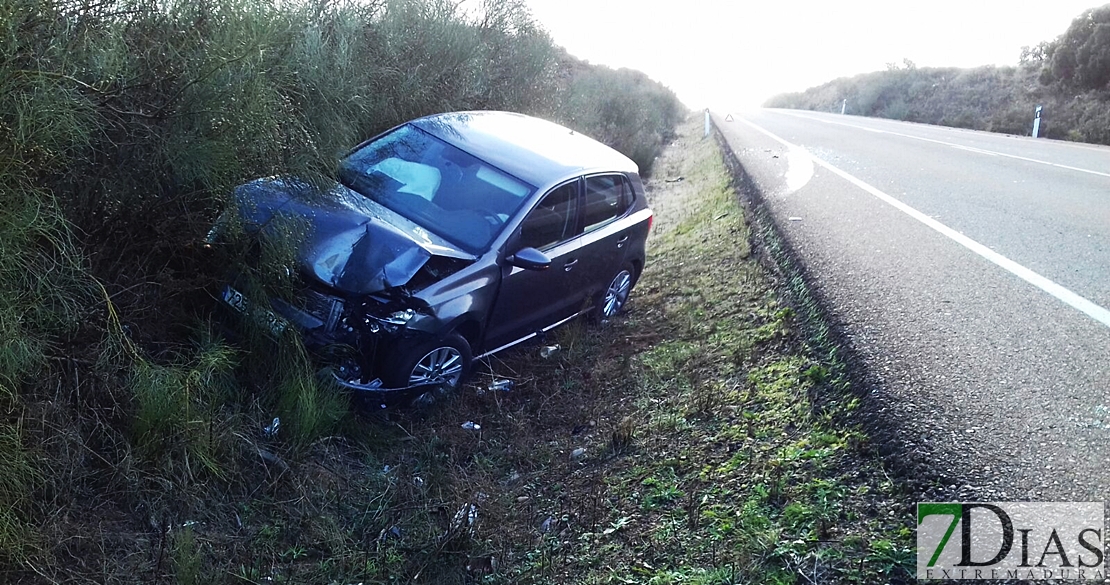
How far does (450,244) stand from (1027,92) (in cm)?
2745

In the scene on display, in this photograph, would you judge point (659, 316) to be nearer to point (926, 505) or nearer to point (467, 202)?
point (467, 202)

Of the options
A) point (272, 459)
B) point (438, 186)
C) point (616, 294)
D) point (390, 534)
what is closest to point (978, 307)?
point (616, 294)

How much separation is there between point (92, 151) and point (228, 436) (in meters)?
1.53

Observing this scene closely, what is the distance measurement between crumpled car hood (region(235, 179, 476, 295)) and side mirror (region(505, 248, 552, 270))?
0.34 metres

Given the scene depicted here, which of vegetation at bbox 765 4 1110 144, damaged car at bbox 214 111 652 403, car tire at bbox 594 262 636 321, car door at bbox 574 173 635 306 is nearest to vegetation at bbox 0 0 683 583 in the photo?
damaged car at bbox 214 111 652 403

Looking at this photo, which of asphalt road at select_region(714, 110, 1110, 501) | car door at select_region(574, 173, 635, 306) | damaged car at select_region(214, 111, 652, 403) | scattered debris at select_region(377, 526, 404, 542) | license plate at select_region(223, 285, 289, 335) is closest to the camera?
asphalt road at select_region(714, 110, 1110, 501)

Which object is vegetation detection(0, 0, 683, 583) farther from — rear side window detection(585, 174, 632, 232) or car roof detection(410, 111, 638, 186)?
rear side window detection(585, 174, 632, 232)

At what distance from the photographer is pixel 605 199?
23.1 feet

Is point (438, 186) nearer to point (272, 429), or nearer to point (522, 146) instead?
point (522, 146)

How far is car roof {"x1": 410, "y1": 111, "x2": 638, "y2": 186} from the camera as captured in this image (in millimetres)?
6367

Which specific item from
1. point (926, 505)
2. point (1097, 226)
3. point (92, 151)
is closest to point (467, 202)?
point (92, 151)

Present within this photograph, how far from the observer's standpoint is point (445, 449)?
16.3 ft

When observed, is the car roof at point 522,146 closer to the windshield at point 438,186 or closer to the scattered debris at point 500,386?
the windshield at point 438,186

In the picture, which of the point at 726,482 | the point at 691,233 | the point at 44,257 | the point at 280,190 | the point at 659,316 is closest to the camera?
the point at 44,257
